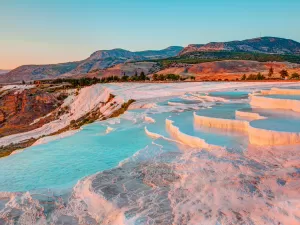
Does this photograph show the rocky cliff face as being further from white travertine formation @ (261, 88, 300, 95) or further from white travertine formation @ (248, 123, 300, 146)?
white travertine formation @ (248, 123, 300, 146)

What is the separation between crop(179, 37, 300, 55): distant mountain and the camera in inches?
6137

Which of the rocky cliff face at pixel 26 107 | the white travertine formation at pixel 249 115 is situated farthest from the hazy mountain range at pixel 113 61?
the white travertine formation at pixel 249 115

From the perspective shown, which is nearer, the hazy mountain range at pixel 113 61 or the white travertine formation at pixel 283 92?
the white travertine formation at pixel 283 92

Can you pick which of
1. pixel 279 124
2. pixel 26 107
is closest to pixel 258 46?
pixel 26 107

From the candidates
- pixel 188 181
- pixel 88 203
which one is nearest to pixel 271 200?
pixel 188 181

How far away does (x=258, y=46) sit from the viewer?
165 m

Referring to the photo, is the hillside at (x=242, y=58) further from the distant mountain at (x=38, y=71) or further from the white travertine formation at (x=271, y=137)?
the white travertine formation at (x=271, y=137)

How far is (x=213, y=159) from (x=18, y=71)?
184152mm

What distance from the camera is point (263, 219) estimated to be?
406 cm

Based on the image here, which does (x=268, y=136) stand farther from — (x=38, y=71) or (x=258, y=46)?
(x=38, y=71)

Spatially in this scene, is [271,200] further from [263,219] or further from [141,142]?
[141,142]

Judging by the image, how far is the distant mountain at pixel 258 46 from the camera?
155875 mm

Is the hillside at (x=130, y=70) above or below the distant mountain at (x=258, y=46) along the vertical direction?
below

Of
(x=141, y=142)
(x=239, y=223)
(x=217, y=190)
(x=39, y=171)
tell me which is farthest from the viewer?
(x=141, y=142)
